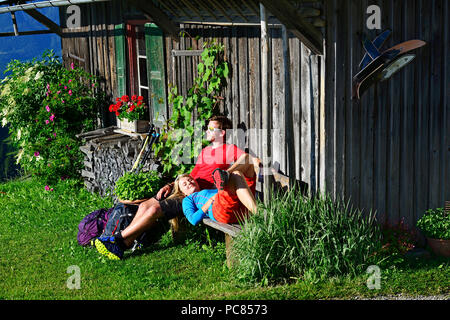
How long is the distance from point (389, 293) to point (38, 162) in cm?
795

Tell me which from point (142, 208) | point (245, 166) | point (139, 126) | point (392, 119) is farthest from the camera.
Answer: point (139, 126)

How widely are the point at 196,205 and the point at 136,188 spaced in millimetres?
1081

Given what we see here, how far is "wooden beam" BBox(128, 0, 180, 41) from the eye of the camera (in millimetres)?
9156

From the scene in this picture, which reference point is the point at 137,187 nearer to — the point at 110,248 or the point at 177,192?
the point at 177,192

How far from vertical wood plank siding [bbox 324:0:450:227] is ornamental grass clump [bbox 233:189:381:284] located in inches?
19.0

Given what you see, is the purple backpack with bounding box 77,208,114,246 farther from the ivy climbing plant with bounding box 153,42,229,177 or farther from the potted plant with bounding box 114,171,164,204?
the ivy climbing plant with bounding box 153,42,229,177

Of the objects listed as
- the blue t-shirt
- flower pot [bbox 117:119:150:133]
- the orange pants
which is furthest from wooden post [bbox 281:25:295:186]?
flower pot [bbox 117:119:150:133]

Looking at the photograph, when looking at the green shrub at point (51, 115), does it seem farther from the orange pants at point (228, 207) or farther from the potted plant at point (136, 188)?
the orange pants at point (228, 207)

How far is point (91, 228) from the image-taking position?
8.03 meters

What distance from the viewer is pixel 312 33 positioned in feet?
21.0

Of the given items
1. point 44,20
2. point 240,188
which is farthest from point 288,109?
point 44,20

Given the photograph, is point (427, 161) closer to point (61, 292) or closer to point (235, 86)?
point (235, 86)

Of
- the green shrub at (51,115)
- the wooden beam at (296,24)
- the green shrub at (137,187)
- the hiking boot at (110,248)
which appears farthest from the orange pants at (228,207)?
the green shrub at (51,115)

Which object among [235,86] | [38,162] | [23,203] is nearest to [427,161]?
[235,86]
